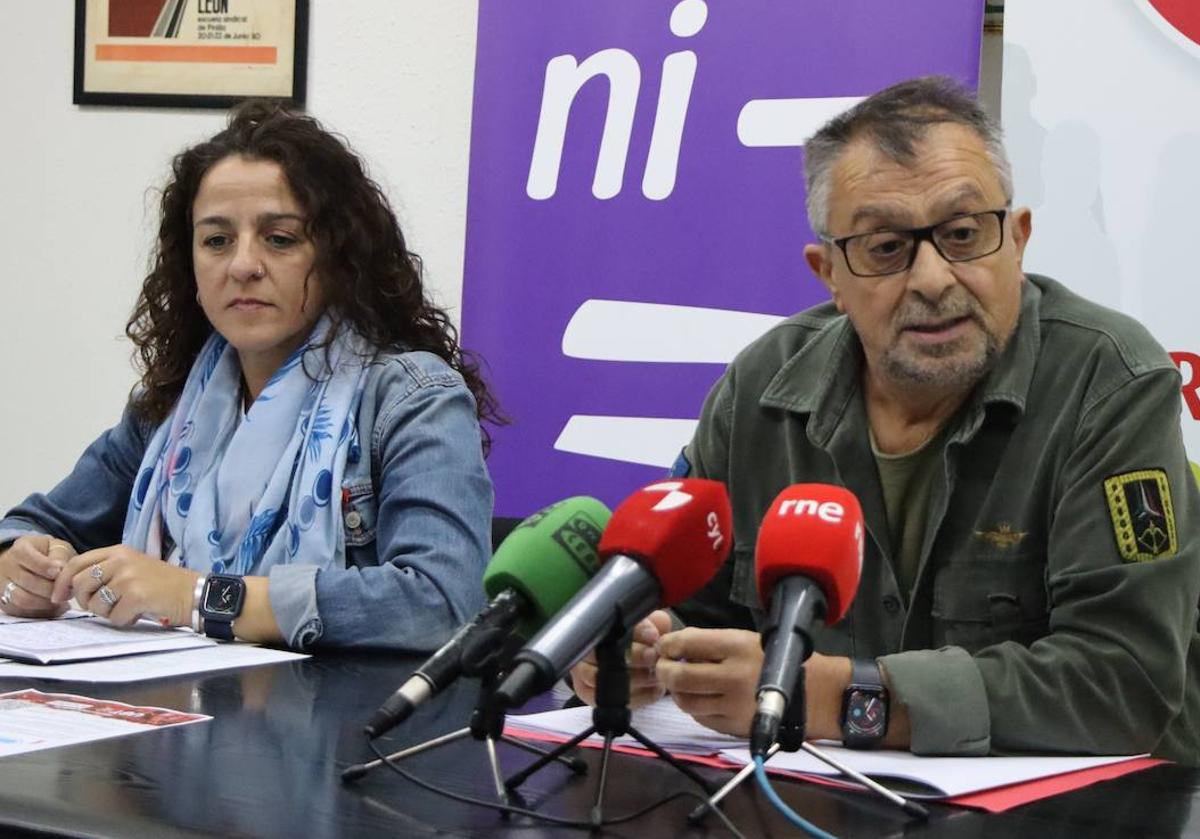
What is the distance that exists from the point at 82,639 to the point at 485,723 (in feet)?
3.34

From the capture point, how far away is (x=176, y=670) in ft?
5.46

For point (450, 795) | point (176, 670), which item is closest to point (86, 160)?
point (176, 670)

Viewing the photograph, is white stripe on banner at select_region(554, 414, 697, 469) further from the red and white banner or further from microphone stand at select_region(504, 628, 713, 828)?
microphone stand at select_region(504, 628, 713, 828)

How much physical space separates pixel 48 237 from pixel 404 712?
319 centimetres

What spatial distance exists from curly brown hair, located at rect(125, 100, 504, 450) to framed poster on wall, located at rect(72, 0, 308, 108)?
1.09m

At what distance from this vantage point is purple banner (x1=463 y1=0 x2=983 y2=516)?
112 inches

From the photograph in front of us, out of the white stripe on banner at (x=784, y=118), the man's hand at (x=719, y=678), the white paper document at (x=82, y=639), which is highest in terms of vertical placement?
the white stripe on banner at (x=784, y=118)

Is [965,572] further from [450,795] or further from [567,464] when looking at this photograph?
[567,464]

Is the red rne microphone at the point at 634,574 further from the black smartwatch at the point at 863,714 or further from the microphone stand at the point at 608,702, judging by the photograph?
the black smartwatch at the point at 863,714

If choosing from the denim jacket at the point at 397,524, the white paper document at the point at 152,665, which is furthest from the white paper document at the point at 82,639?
the denim jacket at the point at 397,524

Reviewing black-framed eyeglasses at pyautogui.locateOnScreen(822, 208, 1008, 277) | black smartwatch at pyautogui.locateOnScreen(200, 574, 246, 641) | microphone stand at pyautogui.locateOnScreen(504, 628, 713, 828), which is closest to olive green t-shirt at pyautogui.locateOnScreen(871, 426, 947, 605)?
black-framed eyeglasses at pyautogui.locateOnScreen(822, 208, 1008, 277)

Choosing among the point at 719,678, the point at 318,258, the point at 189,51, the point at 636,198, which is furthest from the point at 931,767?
the point at 189,51

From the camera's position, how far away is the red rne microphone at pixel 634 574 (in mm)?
886

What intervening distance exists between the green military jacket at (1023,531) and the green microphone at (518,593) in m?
0.40
